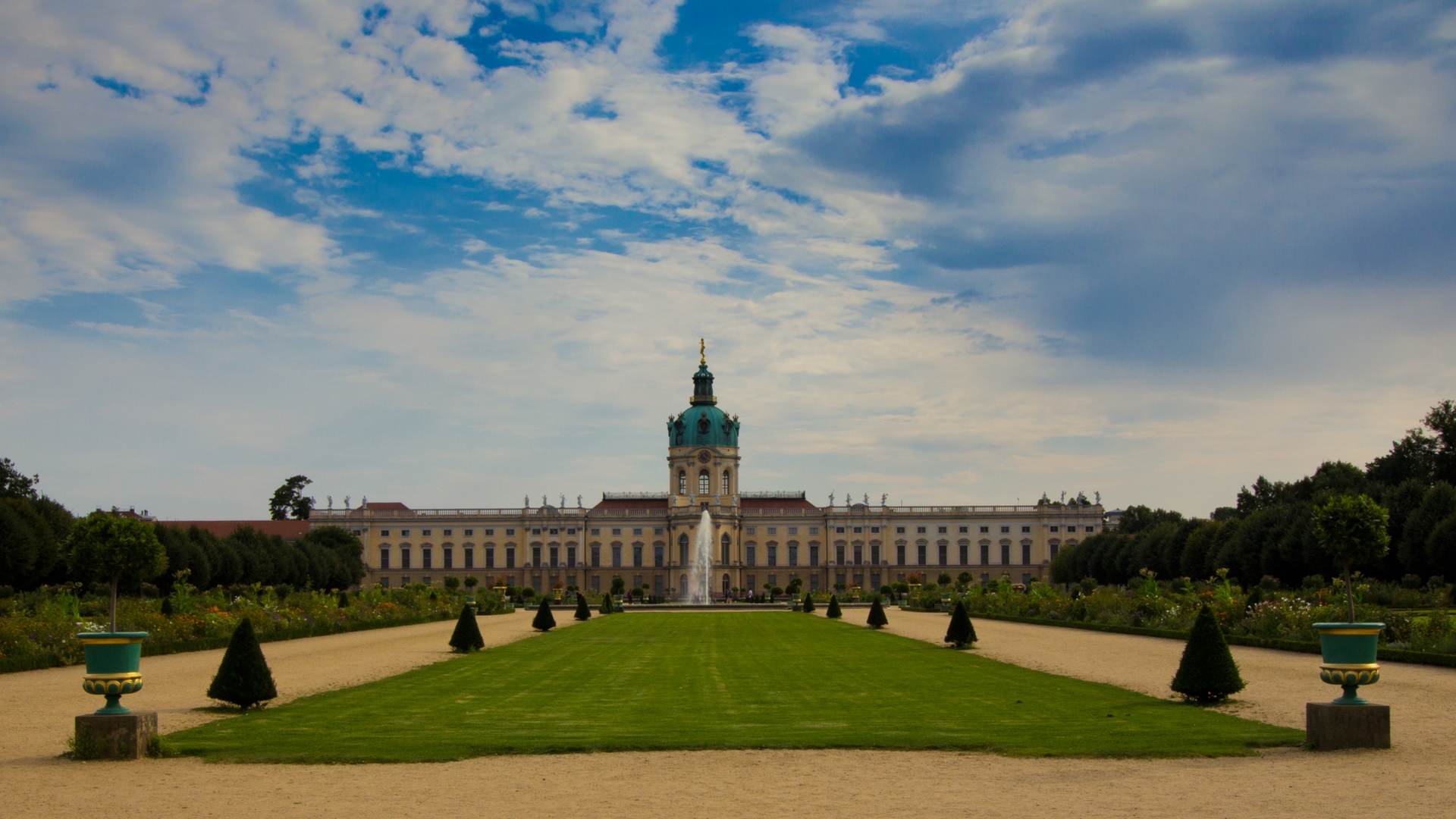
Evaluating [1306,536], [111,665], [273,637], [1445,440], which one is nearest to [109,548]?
[273,637]

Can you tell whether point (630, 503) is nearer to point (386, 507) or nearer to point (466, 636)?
point (386, 507)

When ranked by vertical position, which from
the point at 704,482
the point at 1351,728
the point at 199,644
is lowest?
the point at 199,644

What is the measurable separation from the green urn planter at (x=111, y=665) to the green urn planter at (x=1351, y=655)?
1050 centimetres

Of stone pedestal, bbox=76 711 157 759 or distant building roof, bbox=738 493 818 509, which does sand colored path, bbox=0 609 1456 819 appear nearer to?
stone pedestal, bbox=76 711 157 759

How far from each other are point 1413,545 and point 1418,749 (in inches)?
1481

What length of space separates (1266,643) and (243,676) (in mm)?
18596

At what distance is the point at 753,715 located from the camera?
44.6 feet

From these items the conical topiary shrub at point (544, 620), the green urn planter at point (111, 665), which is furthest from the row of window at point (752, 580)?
the green urn planter at point (111, 665)

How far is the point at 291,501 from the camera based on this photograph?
Result: 10794 centimetres

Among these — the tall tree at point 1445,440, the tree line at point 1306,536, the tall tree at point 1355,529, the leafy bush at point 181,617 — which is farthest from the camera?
the tall tree at point 1445,440

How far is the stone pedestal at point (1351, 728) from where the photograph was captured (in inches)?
420

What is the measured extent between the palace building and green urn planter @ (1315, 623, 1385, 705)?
89.6 metres

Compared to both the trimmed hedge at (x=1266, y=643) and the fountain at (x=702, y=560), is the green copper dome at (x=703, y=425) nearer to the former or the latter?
the fountain at (x=702, y=560)

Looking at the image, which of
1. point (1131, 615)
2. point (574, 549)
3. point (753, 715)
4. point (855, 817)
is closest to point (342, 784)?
point (855, 817)
